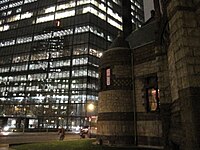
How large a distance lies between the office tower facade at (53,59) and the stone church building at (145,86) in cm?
3717

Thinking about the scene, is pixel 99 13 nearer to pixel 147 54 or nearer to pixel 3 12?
pixel 3 12

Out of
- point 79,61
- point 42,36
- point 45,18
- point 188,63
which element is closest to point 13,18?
point 45,18

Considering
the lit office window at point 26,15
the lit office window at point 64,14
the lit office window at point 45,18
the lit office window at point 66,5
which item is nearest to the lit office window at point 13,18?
the lit office window at point 26,15

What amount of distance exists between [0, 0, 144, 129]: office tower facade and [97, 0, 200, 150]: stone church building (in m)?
37.2

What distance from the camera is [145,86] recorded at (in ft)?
55.9

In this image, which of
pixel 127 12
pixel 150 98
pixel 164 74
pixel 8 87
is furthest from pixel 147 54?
pixel 8 87

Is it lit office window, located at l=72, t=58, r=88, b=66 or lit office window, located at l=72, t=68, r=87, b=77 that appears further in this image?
lit office window, located at l=72, t=58, r=88, b=66

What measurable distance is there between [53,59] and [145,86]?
5042 cm

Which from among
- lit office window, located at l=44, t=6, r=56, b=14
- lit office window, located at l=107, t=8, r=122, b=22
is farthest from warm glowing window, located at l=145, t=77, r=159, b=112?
lit office window, located at l=44, t=6, r=56, b=14

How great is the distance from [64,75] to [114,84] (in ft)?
141

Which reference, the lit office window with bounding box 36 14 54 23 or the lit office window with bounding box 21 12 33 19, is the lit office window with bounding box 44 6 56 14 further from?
the lit office window with bounding box 21 12 33 19

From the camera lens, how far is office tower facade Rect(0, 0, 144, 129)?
57062mm

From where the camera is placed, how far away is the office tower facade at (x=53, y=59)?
2247 inches

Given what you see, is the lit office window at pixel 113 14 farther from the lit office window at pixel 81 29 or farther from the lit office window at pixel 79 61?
the lit office window at pixel 79 61
